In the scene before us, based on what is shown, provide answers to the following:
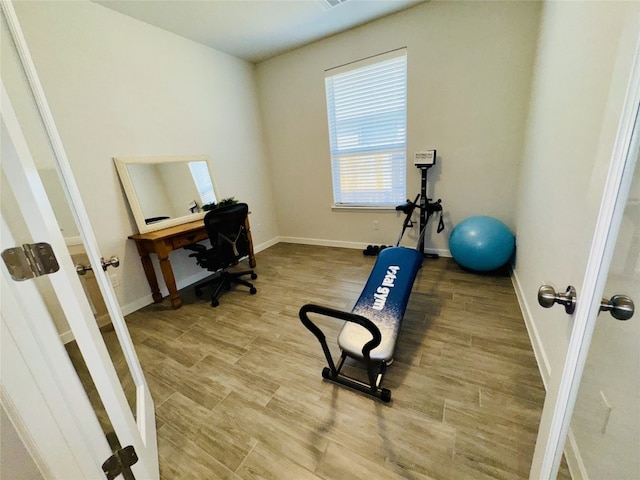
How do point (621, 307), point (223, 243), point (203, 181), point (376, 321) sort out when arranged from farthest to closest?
point (203, 181) → point (223, 243) → point (376, 321) → point (621, 307)

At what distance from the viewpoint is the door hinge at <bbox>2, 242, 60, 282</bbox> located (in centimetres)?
64

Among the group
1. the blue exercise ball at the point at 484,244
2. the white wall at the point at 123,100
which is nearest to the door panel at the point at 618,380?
the blue exercise ball at the point at 484,244

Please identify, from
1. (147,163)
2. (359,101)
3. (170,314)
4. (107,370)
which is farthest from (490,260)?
(147,163)

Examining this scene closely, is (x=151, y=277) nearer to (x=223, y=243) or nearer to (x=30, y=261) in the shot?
(x=223, y=243)

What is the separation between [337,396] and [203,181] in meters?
2.88

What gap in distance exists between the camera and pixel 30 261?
677mm

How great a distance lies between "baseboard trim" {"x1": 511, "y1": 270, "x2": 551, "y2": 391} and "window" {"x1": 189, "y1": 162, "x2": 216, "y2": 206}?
350 centimetres

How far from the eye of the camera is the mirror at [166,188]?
8.44ft

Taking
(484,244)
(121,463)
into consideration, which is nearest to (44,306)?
(121,463)

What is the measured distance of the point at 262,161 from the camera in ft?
13.6

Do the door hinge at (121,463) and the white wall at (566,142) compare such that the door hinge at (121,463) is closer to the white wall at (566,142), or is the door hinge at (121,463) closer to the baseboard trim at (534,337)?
the white wall at (566,142)

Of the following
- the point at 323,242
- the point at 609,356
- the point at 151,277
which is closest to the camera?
the point at 609,356

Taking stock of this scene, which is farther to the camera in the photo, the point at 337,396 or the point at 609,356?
the point at 337,396

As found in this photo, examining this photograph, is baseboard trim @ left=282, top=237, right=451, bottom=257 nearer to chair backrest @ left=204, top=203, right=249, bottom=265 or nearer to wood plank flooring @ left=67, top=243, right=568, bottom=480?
wood plank flooring @ left=67, top=243, right=568, bottom=480
